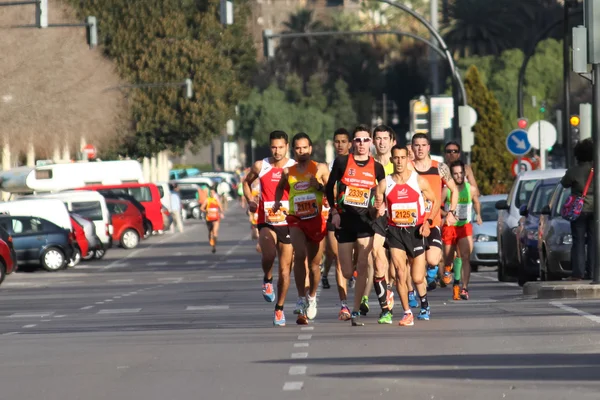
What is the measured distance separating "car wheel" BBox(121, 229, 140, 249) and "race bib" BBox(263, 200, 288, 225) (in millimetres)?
34814

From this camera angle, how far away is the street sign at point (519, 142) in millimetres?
39562

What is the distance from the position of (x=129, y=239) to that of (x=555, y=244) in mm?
30775

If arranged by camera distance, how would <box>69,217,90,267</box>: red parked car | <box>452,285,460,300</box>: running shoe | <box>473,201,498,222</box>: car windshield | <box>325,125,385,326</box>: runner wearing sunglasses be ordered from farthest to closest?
1. <box>69,217,90,267</box>: red parked car
2. <box>473,201,498,222</box>: car windshield
3. <box>452,285,460,300</box>: running shoe
4. <box>325,125,385,326</box>: runner wearing sunglasses

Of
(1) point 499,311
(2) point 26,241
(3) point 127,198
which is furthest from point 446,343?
(3) point 127,198

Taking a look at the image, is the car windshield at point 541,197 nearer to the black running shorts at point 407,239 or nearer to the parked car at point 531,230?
the parked car at point 531,230

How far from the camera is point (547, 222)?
74.8 ft

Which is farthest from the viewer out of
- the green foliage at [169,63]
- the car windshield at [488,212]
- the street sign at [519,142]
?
the green foliage at [169,63]

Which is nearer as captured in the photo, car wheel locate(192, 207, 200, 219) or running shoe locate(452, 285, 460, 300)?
running shoe locate(452, 285, 460, 300)

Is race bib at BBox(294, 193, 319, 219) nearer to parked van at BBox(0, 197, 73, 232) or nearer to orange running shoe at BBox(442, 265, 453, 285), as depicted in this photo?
orange running shoe at BBox(442, 265, 453, 285)

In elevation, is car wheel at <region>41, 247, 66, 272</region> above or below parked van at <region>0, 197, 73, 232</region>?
below

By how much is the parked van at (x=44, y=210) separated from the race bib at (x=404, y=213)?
2514 centimetres

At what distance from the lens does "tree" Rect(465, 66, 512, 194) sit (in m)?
57.0

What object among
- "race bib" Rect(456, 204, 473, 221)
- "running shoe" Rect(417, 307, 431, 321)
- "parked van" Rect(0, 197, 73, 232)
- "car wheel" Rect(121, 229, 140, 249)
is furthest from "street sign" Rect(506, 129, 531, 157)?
"running shoe" Rect(417, 307, 431, 321)

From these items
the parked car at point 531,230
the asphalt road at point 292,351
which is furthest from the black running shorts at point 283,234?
the parked car at point 531,230
